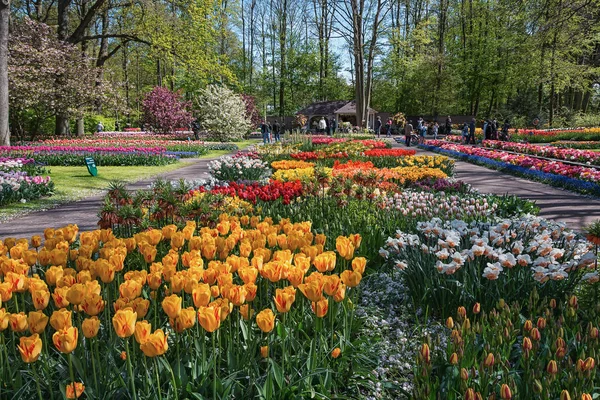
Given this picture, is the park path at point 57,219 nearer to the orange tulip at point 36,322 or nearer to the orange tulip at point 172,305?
the orange tulip at point 36,322

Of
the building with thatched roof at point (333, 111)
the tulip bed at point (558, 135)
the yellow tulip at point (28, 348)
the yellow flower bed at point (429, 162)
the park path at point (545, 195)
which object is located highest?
the building with thatched roof at point (333, 111)

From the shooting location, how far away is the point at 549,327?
2.27 metres

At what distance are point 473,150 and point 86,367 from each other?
709 inches

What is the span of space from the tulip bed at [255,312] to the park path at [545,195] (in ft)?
9.91

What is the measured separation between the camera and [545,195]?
9.59m

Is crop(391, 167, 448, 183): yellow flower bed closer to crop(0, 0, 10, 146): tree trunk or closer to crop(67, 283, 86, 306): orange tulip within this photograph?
crop(67, 283, 86, 306): orange tulip

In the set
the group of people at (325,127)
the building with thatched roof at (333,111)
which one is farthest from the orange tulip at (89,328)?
the building with thatched roof at (333,111)

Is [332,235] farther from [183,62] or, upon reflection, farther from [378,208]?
[183,62]

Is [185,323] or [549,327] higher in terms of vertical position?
[185,323]

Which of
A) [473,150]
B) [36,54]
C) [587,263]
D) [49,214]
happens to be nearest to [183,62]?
[36,54]

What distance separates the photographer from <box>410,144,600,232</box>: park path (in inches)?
290

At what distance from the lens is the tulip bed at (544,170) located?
32.2 feet

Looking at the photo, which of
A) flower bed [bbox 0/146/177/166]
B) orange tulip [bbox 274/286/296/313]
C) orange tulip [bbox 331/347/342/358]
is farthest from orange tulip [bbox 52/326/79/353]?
flower bed [bbox 0/146/177/166]

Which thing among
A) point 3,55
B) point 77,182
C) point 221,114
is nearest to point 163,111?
A: point 221,114
